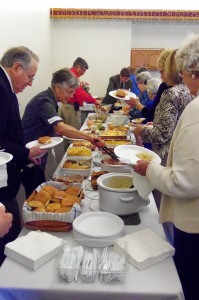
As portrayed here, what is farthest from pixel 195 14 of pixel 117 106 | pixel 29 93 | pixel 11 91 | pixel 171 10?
pixel 11 91

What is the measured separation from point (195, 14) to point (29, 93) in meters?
3.96

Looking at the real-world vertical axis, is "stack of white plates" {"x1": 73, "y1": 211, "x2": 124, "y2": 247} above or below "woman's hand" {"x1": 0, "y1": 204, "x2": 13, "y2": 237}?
below

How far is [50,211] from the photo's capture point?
4.00 ft

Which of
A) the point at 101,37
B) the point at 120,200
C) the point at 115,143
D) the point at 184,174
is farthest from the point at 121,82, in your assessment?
the point at 184,174

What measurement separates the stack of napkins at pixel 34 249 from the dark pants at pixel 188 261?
45cm

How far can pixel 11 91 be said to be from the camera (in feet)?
5.11

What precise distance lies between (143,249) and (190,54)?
68cm

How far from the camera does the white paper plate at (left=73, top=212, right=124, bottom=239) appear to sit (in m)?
1.11

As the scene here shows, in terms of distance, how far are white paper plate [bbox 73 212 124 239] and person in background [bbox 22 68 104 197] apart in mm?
831

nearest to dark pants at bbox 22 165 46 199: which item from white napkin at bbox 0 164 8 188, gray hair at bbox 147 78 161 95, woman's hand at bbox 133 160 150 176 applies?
white napkin at bbox 0 164 8 188

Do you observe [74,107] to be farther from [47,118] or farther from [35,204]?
[35,204]

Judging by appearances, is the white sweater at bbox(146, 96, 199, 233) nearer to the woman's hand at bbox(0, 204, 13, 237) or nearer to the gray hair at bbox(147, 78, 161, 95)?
the woman's hand at bbox(0, 204, 13, 237)

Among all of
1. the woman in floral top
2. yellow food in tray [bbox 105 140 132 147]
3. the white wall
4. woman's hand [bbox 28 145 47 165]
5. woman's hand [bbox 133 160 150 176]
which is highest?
the white wall

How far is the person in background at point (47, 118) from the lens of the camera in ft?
6.82
